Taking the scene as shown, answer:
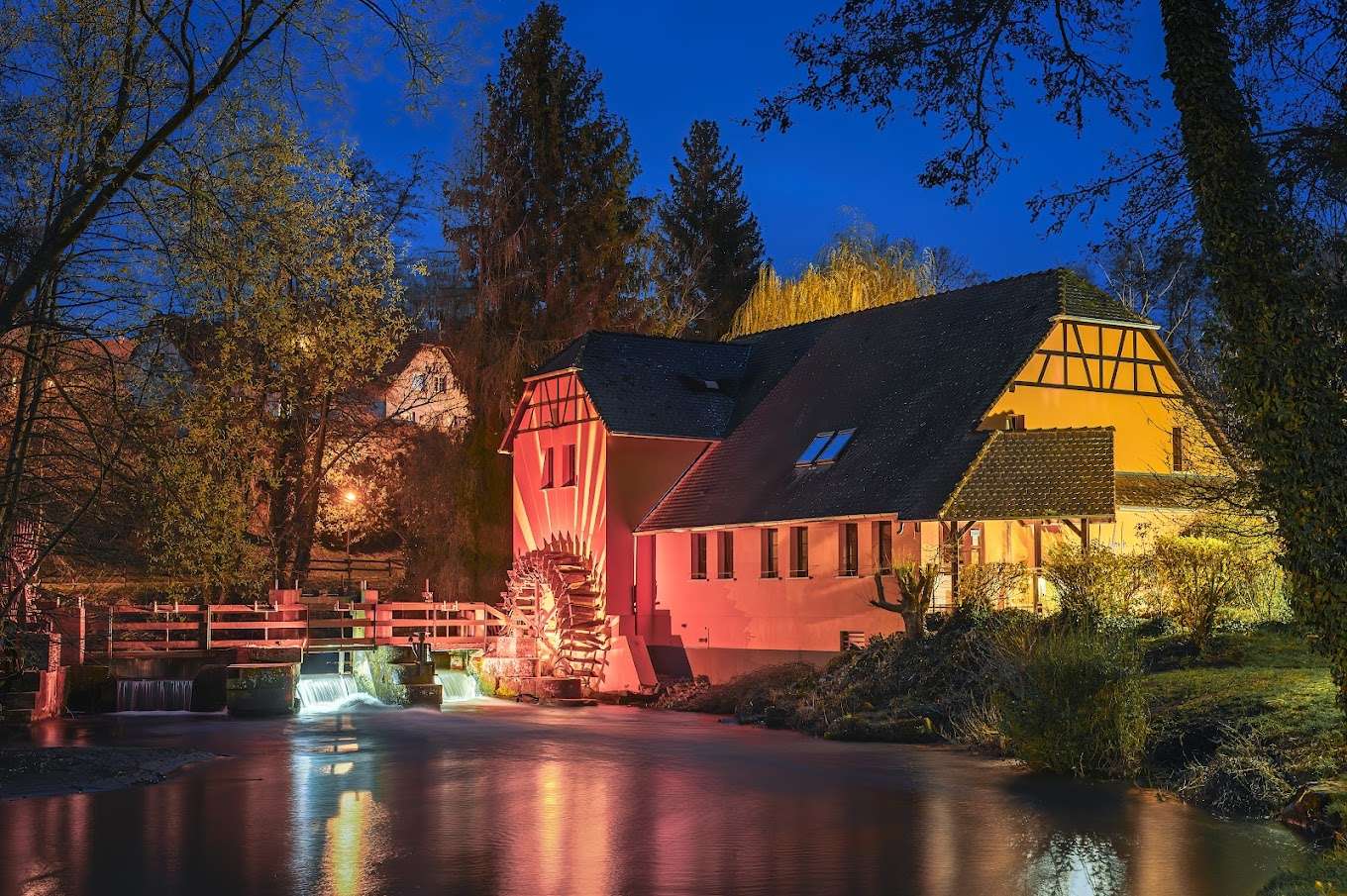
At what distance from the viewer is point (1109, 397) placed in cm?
3100

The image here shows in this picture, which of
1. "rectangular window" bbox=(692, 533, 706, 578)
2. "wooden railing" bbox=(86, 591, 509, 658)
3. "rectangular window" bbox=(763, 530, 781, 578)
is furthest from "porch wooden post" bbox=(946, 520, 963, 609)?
"wooden railing" bbox=(86, 591, 509, 658)

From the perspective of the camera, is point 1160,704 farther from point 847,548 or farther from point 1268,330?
point 847,548

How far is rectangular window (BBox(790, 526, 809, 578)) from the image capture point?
31828mm

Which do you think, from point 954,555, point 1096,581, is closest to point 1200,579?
point 1096,581

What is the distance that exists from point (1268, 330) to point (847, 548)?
64.7 feet

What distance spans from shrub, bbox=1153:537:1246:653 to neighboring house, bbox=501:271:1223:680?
117 inches

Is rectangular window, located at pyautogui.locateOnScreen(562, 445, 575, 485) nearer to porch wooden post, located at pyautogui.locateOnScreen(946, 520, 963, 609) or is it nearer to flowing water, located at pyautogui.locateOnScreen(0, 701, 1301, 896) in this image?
porch wooden post, located at pyautogui.locateOnScreen(946, 520, 963, 609)

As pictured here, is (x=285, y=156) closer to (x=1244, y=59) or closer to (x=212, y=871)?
(x=212, y=871)

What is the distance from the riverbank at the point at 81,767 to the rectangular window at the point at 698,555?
15.0 meters

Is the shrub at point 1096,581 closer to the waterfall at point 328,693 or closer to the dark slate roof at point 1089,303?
the dark slate roof at point 1089,303

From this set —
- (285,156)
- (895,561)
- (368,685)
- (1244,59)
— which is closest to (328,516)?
(368,685)

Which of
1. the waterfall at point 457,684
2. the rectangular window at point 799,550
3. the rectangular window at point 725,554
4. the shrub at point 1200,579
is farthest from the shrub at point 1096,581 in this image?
the waterfall at point 457,684

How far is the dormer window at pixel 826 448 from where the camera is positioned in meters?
32.4

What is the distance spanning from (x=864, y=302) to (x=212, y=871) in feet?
116
